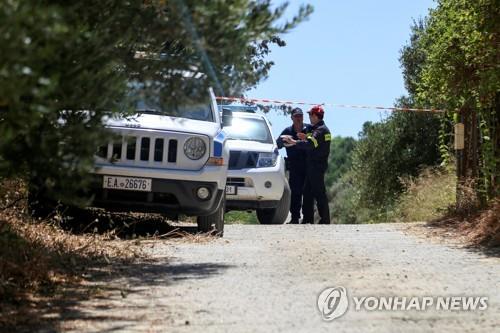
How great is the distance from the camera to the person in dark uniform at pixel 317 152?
577 inches

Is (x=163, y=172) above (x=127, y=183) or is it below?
above

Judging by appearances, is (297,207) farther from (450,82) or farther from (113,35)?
(113,35)

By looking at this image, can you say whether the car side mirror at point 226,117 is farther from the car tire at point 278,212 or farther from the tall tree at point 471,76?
the car tire at point 278,212

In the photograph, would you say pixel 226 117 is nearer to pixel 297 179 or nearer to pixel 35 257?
pixel 297 179

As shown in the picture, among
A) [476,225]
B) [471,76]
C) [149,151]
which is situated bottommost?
[476,225]

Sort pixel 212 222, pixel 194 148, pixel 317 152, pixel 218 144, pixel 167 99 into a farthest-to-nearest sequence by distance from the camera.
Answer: pixel 317 152 < pixel 212 222 < pixel 218 144 < pixel 194 148 < pixel 167 99

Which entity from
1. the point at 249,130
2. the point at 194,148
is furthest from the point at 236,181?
the point at 194,148

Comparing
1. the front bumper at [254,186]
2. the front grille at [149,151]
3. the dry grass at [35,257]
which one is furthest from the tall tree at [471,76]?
the dry grass at [35,257]

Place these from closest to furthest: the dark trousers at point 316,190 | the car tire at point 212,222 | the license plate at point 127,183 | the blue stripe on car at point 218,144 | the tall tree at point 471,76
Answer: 1. the license plate at point 127,183
2. the tall tree at point 471,76
3. the blue stripe on car at point 218,144
4. the car tire at point 212,222
5. the dark trousers at point 316,190

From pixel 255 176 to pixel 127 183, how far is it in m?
4.30

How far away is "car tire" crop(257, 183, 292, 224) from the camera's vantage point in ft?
49.9

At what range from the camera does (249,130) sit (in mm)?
15570

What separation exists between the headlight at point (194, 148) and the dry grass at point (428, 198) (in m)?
4.65

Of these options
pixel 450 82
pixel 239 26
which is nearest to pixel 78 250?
pixel 239 26
